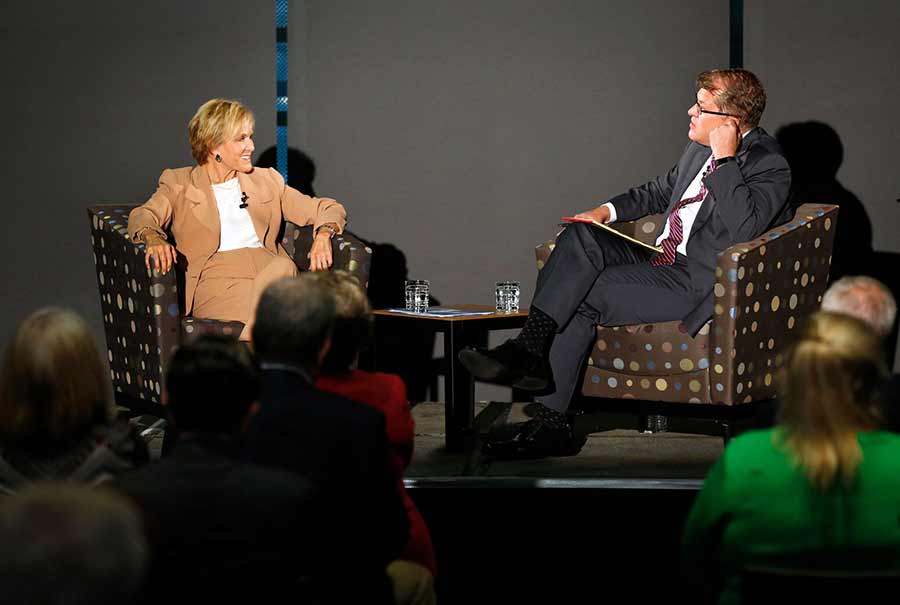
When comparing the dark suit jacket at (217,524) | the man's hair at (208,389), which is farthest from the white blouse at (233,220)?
the dark suit jacket at (217,524)

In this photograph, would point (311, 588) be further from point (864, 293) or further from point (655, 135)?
point (655, 135)

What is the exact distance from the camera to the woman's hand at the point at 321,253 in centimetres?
424

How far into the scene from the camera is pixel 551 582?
10.2 ft

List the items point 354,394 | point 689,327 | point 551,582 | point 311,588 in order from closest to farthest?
point 311,588, point 354,394, point 551,582, point 689,327

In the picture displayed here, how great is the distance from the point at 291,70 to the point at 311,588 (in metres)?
3.64

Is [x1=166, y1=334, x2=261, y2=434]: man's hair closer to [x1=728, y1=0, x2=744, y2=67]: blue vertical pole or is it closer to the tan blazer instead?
the tan blazer

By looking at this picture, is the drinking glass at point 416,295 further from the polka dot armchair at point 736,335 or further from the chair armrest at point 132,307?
the chair armrest at point 132,307

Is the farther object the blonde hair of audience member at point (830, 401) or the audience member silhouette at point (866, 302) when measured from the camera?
the audience member silhouette at point (866, 302)

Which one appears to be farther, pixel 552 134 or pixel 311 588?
pixel 552 134

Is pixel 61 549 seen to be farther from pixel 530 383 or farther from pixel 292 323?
pixel 530 383

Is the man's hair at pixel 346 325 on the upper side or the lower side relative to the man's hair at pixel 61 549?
upper

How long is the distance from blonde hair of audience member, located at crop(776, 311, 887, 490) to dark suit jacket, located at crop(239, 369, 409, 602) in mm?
628

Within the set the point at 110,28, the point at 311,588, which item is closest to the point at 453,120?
the point at 110,28

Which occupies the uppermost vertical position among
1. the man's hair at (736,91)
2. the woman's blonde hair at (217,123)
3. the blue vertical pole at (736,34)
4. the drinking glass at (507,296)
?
the blue vertical pole at (736,34)
